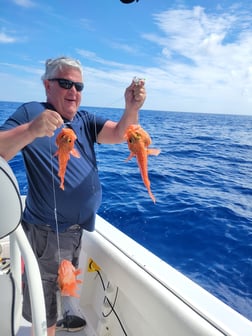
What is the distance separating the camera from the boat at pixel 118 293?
1546 millimetres

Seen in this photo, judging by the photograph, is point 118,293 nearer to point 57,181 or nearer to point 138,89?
point 57,181

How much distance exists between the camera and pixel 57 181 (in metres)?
2.37

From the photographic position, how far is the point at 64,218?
8.07ft

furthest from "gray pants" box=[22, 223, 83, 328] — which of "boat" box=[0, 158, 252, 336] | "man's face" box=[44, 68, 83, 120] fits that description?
"man's face" box=[44, 68, 83, 120]

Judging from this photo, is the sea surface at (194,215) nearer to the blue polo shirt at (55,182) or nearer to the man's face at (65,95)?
the man's face at (65,95)

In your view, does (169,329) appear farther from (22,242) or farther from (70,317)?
(70,317)

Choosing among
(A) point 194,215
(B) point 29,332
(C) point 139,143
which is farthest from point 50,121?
(A) point 194,215

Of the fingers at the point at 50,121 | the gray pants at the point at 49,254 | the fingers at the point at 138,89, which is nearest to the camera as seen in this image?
the fingers at the point at 50,121

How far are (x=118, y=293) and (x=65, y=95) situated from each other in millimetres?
1807

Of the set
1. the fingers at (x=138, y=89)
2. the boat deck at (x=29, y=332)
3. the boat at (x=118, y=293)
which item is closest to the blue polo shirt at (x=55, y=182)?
the boat at (x=118, y=293)

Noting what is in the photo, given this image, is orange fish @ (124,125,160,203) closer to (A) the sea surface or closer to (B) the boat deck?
(A) the sea surface

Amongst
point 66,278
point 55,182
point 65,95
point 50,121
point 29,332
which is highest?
point 65,95

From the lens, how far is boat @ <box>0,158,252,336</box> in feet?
5.07

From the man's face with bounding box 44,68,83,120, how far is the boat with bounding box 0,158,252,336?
3.65 ft
